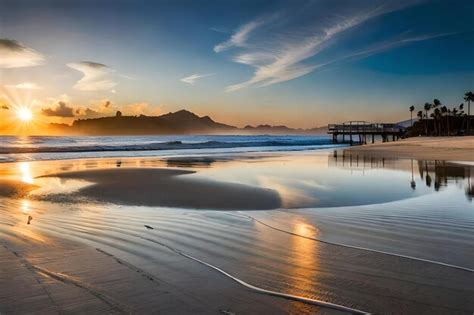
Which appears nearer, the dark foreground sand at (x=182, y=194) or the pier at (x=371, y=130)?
the dark foreground sand at (x=182, y=194)

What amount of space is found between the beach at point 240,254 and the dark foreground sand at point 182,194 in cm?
12

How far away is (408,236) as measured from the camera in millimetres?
6520

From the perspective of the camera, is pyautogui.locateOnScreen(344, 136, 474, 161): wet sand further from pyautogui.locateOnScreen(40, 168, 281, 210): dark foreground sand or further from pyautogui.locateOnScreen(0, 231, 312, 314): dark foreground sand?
pyautogui.locateOnScreen(0, 231, 312, 314): dark foreground sand

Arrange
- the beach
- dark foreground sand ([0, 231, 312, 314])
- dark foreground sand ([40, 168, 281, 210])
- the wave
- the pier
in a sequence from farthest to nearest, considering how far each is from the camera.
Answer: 1. the pier
2. the wave
3. dark foreground sand ([40, 168, 281, 210])
4. the beach
5. dark foreground sand ([0, 231, 312, 314])

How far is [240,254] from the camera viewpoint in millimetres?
5547

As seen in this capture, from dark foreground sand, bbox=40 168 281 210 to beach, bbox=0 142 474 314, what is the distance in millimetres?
121

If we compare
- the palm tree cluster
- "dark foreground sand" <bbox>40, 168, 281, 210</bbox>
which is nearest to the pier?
the palm tree cluster

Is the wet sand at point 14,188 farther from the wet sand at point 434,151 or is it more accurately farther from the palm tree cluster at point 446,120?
the palm tree cluster at point 446,120

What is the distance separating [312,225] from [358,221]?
43.5 inches

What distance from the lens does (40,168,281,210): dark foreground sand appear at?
10.4 metres

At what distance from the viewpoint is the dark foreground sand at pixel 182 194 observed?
410 inches

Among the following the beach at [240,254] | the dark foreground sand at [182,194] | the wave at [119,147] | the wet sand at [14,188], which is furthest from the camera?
the wave at [119,147]

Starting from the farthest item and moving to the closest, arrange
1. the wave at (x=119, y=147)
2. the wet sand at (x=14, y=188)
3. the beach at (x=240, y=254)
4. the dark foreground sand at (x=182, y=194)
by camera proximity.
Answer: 1. the wave at (x=119, y=147)
2. the wet sand at (x=14, y=188)
3. the dark foreground sand at (x=182, y=194)
4. the beach at (x=240, y=254)

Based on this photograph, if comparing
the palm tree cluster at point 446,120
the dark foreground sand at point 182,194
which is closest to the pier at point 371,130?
the palm tree cluster at point 446,120
